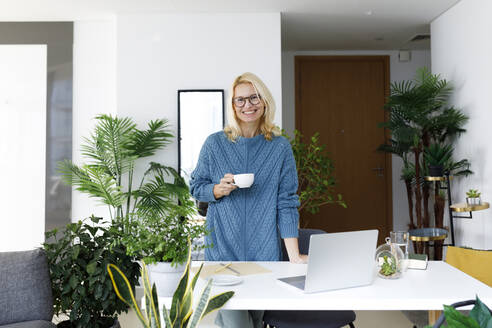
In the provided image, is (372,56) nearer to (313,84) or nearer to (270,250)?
(313,84)

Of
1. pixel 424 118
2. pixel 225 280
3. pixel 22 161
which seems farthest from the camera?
pixel 22 161

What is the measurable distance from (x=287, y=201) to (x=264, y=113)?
423 millimetres

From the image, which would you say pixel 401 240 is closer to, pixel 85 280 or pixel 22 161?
pixel 85 280

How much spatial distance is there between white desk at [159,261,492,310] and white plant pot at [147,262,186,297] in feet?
0.10

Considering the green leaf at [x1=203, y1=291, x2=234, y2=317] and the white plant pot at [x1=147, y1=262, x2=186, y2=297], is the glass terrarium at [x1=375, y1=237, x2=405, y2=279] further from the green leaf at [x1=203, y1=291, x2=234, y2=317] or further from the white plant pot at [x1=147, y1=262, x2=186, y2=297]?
the white plant pot at [x1=147, y1=262, x2=186, y2=297]

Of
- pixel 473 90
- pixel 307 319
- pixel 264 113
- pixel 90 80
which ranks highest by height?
pixel 90 80

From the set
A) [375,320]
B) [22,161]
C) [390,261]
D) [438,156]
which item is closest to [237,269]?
[390,261]

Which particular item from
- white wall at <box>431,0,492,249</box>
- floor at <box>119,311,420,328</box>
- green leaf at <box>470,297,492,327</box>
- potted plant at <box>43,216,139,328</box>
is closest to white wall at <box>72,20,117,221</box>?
floor at <box>119,311,420,328</box>

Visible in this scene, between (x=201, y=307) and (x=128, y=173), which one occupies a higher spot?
(x=128, y=173)

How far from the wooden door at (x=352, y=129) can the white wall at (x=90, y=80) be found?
8.70 ft

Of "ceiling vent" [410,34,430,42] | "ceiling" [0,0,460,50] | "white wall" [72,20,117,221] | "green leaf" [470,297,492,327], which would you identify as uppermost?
"ceiling vent" [410,34,430,42]

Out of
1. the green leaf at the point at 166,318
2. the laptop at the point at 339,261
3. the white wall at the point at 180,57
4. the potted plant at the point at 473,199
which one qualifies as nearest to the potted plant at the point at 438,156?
the potted plant at the point at 473,199

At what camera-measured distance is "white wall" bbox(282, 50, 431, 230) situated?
6.21 meters

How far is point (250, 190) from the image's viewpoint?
2.00m
